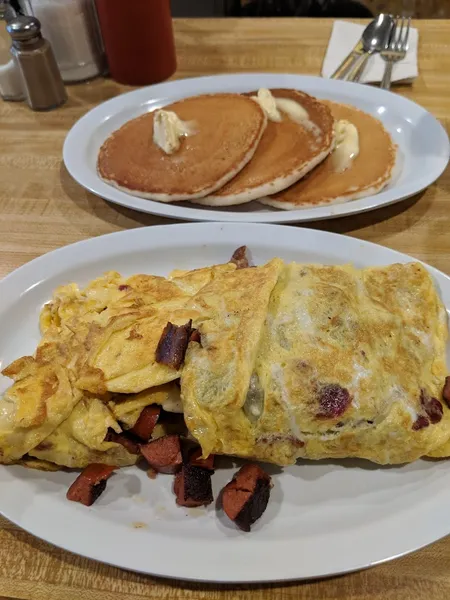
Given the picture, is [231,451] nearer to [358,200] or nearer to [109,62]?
[358,200]

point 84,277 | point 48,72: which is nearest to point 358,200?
point 84,277

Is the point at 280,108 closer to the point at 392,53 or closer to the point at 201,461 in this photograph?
→ the point at 392,53

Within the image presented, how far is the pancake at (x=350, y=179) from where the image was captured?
2574 mm

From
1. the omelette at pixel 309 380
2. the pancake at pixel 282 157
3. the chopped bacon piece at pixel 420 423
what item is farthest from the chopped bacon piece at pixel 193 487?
the pancake at pixel 282 157

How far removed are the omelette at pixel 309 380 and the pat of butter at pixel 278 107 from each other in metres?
1.56

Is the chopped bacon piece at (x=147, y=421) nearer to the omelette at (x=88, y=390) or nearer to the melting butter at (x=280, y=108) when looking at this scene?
the omelette at (x=88, y=390)

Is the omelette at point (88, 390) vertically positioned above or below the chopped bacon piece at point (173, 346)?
below

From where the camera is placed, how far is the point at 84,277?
7.47 feet

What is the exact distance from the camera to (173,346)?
1.57 metres

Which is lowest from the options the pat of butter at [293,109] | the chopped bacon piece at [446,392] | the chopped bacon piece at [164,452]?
the chopped bacon piece at [164,452]

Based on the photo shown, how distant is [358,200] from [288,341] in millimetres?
1247

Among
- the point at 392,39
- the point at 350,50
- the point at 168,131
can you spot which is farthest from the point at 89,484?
the point at 350,50

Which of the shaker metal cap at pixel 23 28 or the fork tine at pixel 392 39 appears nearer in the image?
Result: the shaker metal cap at pixel 23 28

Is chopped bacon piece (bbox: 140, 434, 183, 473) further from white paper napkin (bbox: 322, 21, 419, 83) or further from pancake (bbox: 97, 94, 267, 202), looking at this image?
white paper napkin (bbox: 322, 21, 419, 83)
